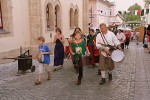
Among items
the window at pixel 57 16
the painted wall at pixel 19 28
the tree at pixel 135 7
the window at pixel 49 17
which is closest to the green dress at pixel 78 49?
the painted wall at pixel 19 28

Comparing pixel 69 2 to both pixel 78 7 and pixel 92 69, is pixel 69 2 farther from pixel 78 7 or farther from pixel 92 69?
pixel 92 69

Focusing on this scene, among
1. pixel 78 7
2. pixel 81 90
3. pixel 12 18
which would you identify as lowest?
pixel 81 90

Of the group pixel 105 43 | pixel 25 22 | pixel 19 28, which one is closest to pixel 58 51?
pixel 105 43

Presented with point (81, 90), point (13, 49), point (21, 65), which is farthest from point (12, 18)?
point (81, 90)

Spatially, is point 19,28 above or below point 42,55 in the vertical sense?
above

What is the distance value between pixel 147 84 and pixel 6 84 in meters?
4.05

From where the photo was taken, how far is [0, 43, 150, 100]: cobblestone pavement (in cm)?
603

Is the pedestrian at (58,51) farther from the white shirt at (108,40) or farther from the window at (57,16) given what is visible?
the window at (57,16)

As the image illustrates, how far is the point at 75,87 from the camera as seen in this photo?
22.6 feet

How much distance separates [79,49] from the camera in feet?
23.4

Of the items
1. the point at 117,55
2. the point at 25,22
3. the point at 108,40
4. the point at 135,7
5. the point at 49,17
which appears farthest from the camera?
the point at 135,7

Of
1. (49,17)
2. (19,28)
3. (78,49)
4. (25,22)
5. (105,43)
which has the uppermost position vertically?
(49,17)

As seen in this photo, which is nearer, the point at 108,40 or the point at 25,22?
the point at 108,40

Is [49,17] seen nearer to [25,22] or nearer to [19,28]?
[25,22]
